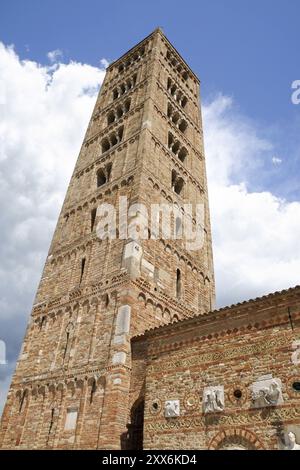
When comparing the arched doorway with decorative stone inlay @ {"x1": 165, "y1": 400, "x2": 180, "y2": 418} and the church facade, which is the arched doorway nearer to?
the church facade

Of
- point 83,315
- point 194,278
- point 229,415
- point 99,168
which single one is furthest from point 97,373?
point 99,168

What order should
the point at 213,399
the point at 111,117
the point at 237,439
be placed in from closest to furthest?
the point at 237,439 < the point at 213,399 < the point at 111,117

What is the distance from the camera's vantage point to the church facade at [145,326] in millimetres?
8930

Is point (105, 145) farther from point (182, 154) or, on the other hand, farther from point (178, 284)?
point (178, 284)

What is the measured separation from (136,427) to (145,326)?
9.82 ft

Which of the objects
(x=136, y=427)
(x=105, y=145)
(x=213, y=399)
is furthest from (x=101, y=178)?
(x=213, y=399)

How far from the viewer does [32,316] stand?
15375 mm

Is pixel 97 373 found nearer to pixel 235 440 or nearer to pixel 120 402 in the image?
pixel 120 402

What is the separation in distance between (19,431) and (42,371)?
6.20 feet

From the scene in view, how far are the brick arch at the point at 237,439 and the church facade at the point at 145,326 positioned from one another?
3 cm

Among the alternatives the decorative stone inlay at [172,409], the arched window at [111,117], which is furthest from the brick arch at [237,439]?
the arched window at [111,117]

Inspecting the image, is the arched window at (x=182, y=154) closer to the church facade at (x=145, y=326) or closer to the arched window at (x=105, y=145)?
the church facade at (x=145, y=326)

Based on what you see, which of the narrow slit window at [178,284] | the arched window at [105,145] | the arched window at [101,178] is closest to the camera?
the narrow slit window at [178,284]

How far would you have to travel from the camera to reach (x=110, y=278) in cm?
1341
